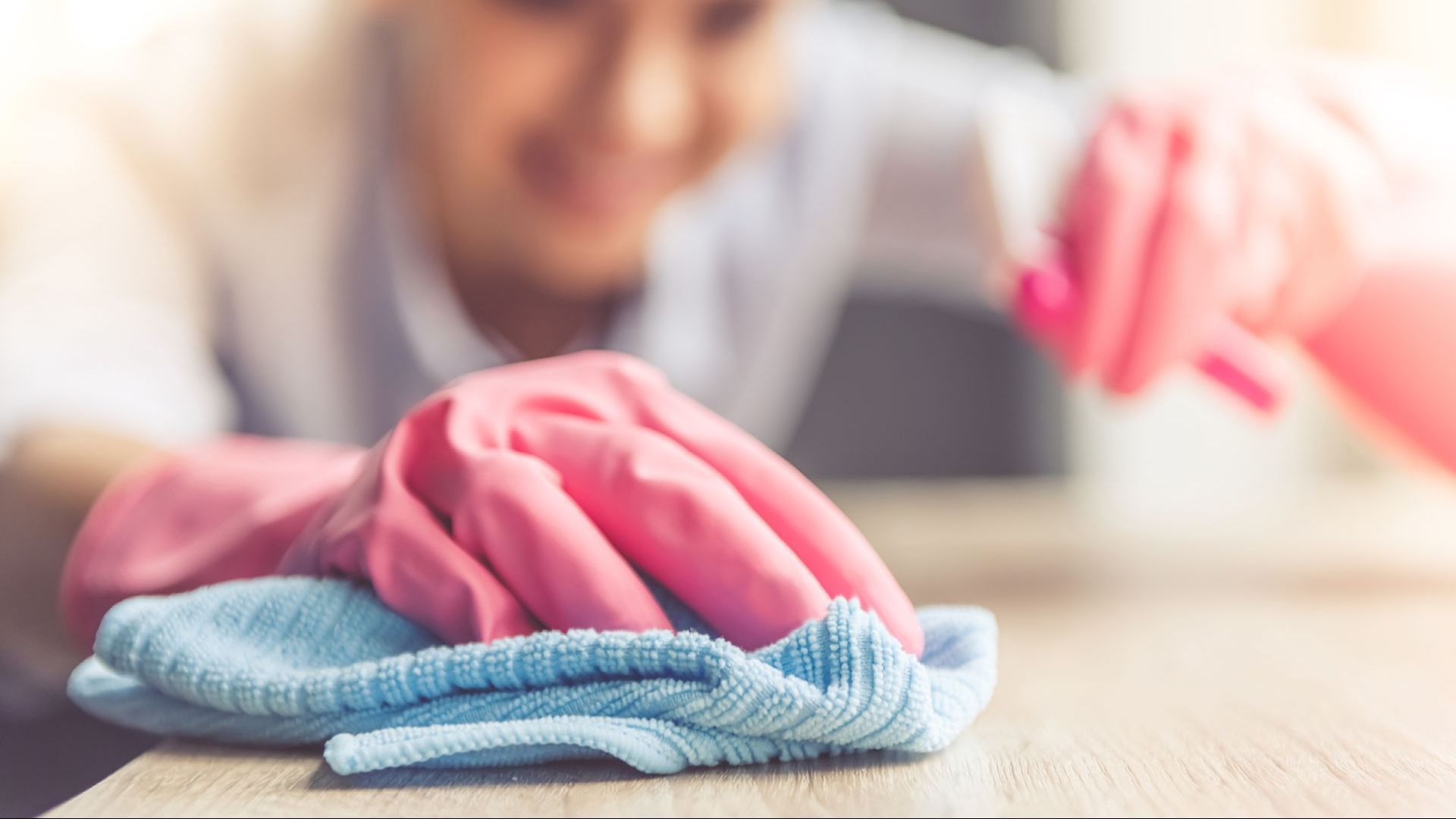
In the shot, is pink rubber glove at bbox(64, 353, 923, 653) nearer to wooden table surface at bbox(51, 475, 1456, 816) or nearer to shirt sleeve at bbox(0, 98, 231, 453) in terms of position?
wooden table surface at bbox(51, 475, 1456, 816)

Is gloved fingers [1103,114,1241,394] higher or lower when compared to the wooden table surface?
higher

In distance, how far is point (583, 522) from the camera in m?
0.35

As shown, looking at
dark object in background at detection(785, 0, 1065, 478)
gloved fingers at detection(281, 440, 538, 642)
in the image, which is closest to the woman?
gloved fingers at detection(281, 440, 538, 642)

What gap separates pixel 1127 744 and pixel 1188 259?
13.8 inches

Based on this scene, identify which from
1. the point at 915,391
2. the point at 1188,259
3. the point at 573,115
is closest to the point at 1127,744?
the point at 1188,259

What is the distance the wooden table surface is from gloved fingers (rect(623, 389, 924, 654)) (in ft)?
0.14

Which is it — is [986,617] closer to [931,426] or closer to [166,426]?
[166,426]

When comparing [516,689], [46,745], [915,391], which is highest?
[516,689]

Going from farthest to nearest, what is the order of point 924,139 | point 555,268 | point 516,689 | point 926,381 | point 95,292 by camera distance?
point 926,381
point 924,139
point 555,268
point 95,292
point 516,689

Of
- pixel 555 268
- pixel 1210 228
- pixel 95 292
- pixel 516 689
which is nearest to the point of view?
pixel 516 689

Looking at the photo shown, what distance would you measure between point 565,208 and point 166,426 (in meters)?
0.38

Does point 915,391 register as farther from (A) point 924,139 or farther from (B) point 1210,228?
(B) point 1210,228

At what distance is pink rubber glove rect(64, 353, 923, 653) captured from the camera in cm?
34

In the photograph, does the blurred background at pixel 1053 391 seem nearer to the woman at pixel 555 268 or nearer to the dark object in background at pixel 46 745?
the woman at pixel 555 268
